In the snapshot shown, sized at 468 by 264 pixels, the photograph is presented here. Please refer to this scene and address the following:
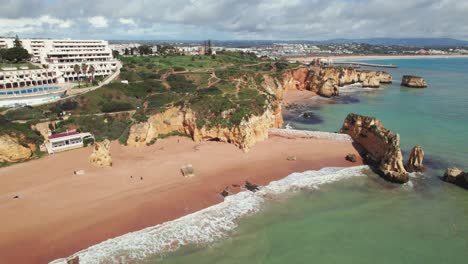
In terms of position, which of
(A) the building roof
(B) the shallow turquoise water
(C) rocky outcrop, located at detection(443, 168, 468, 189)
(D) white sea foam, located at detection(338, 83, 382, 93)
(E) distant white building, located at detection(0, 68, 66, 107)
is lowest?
(C) rocky outcrop, located at detection(443, 168, 468, 189)

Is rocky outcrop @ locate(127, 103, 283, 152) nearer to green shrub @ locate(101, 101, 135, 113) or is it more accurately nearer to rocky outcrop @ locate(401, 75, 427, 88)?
green shrub @ locate(101, 101, 135, 113)

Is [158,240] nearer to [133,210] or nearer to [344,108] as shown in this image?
[133,210]

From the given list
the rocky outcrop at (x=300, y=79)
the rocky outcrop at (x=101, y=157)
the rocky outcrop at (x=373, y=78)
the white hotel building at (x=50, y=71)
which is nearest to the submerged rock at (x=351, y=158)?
the rocky outcrop at (x=101, y=157)

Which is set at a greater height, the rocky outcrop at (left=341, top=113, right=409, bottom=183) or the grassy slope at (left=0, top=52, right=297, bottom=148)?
the grassy slope at (left=0, top=52, right=297, bottom=148)

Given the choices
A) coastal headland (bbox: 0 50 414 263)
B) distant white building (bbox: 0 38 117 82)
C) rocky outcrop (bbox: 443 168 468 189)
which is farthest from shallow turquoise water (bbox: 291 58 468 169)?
distant white building (bbox: 0 38 117 82)

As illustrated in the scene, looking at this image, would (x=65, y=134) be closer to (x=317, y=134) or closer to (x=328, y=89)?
(x=317, y=134)

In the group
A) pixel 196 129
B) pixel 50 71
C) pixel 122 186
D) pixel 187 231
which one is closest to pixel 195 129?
pixel 196 129
